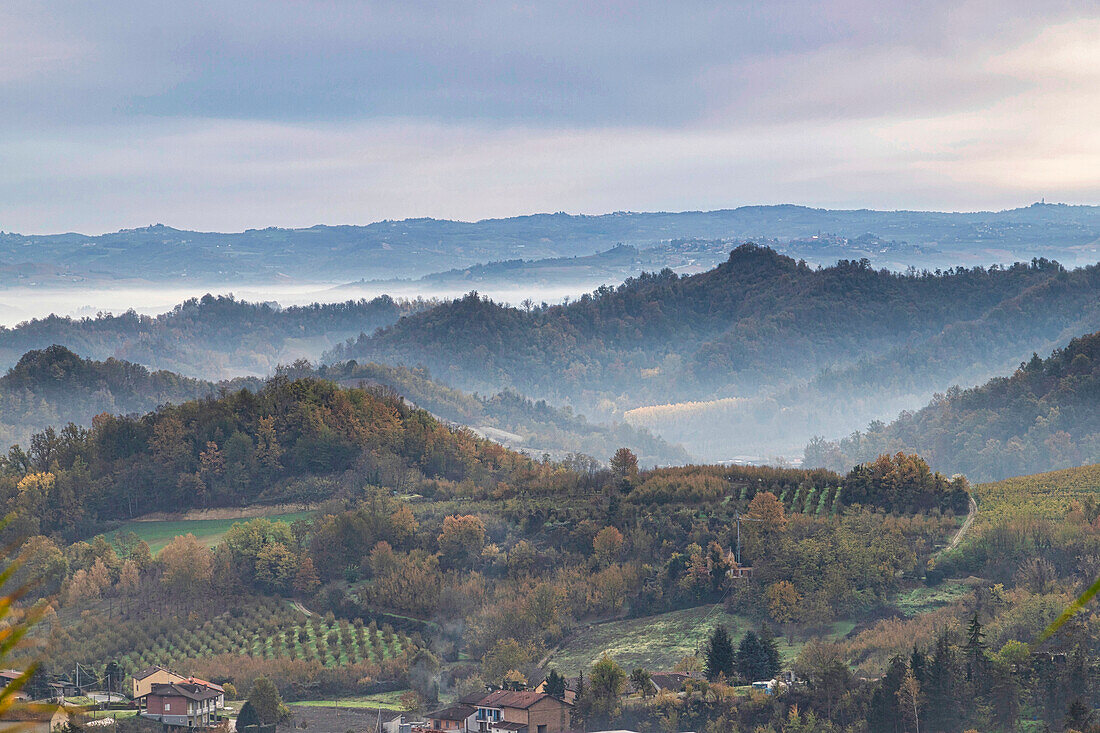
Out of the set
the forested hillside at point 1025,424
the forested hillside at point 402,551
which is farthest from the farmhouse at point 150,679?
the forested hillside at point 1025,424

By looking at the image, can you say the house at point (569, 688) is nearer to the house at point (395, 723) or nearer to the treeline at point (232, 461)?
the house at point (395, 723)

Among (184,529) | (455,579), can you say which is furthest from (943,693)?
(184,529)

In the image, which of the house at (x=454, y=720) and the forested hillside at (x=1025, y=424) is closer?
the house at (x=454, y=720)

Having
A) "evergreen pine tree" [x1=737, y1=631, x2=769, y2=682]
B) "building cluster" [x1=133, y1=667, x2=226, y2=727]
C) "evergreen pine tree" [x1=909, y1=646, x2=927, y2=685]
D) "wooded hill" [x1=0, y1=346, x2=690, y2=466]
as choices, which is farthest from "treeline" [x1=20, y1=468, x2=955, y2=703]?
"wooded hill" [x1=0, y1=346, x2=690, y2=466]

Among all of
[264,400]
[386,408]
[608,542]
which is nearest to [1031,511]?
[608,542]

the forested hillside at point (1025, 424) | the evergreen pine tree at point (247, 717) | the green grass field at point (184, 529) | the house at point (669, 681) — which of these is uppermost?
the green grass field at point (184, 529)

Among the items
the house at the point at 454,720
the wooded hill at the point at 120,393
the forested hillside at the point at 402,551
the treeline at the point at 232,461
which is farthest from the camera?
the wooded hill at the point at 120,393

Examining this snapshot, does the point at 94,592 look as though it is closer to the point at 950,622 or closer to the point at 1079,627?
the point at 950,622
